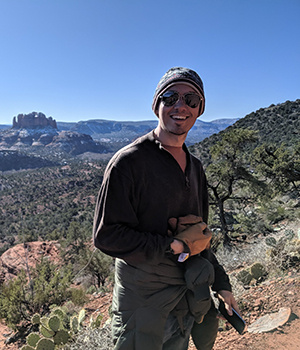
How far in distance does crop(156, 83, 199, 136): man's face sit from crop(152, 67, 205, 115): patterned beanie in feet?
0.07

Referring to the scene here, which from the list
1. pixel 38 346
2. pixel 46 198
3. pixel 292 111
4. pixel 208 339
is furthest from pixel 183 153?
pixel 46 198

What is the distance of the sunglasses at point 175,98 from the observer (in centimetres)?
130

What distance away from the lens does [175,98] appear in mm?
1306

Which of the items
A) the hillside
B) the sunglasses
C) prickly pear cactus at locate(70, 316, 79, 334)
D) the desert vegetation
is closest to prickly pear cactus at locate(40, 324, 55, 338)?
the desert vegetation

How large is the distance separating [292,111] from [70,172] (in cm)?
6869

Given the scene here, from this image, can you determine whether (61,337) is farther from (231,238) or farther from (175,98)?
(231,238)

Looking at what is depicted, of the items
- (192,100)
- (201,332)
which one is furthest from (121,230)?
(201,332)

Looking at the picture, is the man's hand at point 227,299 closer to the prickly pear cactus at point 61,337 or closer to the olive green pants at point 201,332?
the olive green pants at point 201,332

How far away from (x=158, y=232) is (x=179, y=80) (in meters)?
0.78

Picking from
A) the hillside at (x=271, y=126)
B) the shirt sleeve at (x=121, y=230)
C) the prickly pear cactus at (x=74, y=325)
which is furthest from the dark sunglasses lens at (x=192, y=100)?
the hillside at (x=271, y=126)

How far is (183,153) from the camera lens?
1502 mm

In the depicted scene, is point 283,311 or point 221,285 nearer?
point 221,285

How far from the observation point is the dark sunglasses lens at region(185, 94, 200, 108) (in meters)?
1.31

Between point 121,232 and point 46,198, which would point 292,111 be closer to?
point 121,232
